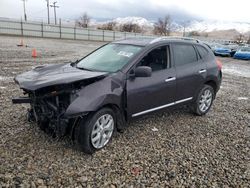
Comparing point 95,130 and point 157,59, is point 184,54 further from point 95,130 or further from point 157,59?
point 95,130

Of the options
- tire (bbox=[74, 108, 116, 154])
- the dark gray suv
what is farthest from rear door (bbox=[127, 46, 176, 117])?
tire (bbox=[74, 108, 116, 154])

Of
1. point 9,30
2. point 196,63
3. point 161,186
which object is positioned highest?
point 9,30

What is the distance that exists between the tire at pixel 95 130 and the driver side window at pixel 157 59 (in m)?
1.14

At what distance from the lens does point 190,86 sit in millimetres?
5332

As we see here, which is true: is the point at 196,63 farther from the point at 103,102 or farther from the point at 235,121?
the point at 103,102

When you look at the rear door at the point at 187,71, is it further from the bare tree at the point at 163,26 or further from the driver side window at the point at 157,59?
the bare tree at the point at 163,26

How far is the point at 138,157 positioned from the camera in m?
3.88

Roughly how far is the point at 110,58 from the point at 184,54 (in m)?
1.66

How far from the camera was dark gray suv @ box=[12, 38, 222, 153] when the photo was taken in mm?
3576

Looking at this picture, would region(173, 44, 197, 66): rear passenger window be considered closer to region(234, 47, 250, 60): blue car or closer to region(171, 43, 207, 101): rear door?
region(171, 43, 207, 101): rear door

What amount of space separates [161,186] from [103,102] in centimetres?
141

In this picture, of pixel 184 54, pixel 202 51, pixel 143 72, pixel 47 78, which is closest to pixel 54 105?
pixel 47 78

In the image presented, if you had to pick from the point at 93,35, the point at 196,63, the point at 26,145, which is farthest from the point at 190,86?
the point at 93,35

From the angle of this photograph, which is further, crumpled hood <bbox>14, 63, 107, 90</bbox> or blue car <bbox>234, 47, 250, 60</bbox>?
blue car <bbox>234, 47, 250, 60</bbox>
